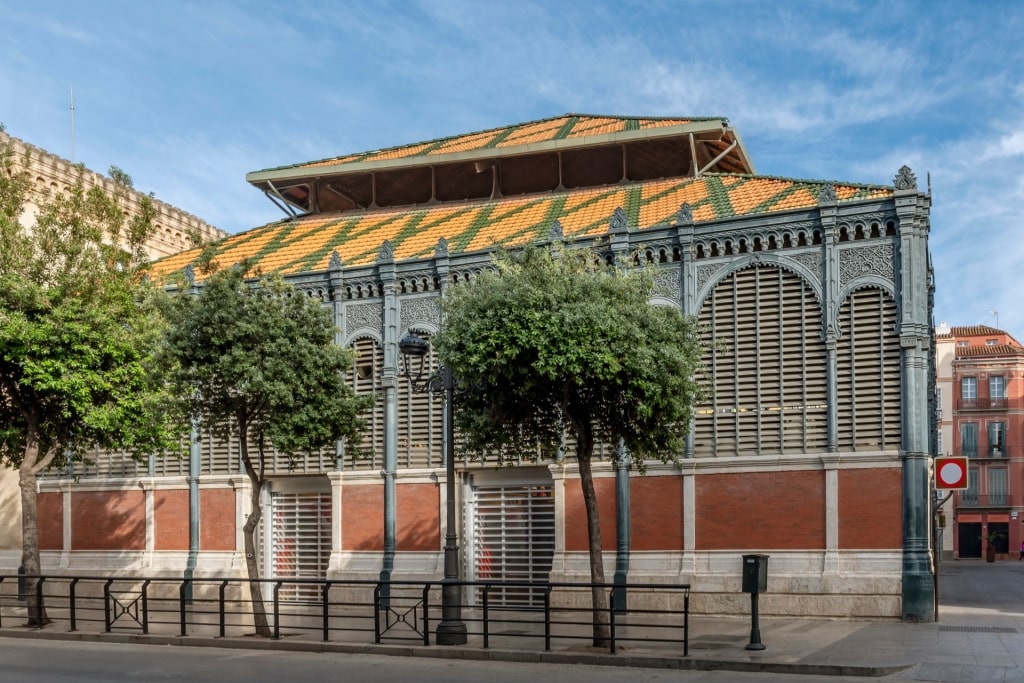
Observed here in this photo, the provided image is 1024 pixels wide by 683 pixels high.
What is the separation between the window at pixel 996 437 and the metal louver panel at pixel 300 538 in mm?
58462

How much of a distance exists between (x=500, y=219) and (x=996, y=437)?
2184 inches

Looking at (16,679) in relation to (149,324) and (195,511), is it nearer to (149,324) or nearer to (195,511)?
(149,324)

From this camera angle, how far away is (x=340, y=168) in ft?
123

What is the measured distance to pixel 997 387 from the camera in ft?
252

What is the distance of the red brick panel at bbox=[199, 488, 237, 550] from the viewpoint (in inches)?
1239

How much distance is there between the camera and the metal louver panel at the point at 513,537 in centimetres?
2828

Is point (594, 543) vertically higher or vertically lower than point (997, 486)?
higher

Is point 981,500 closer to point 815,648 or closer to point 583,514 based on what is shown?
point 583,514

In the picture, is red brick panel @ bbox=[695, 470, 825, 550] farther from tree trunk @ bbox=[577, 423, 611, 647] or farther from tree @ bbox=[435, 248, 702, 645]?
tree trunk @ bbox=[577, 423, 611, 647]

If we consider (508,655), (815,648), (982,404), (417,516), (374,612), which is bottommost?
(374,612)

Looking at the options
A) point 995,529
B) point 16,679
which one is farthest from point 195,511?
point 995,529

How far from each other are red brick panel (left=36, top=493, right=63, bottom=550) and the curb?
11.0 metres

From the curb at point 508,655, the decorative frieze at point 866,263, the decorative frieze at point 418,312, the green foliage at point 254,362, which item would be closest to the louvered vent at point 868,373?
the decorative frieze at point 866,263

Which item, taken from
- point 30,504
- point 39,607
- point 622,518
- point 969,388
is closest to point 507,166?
point 622,518
